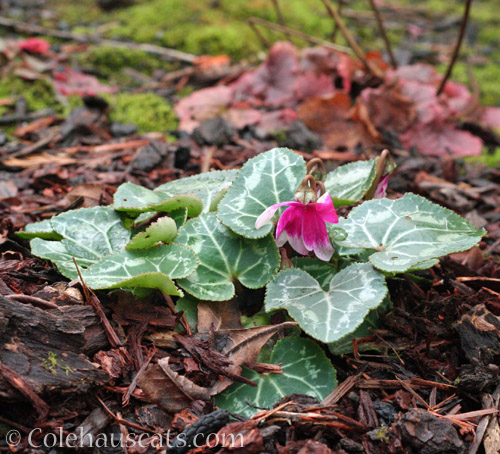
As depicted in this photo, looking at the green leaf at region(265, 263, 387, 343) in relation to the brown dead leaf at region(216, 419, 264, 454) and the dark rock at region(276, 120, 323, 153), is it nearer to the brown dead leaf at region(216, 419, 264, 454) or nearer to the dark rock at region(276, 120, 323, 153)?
the brown dead leaf at region(216, 419, 264, 454)

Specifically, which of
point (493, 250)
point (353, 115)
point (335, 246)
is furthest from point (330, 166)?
point (335, 246)

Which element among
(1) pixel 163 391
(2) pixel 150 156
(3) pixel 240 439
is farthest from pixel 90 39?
(3) pixel 240 439

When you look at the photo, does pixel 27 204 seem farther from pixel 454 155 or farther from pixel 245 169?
pixel 454 155

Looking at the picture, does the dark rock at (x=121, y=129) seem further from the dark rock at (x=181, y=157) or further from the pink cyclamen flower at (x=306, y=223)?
the pink cyclamen flower at (x=306, y=223)

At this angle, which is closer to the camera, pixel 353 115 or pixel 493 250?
pixel 493 250

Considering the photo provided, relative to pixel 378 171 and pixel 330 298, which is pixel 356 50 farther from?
pixel 330 298

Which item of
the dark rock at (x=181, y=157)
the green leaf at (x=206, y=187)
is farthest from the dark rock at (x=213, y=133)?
the green leaf at (x=206, y=187)
